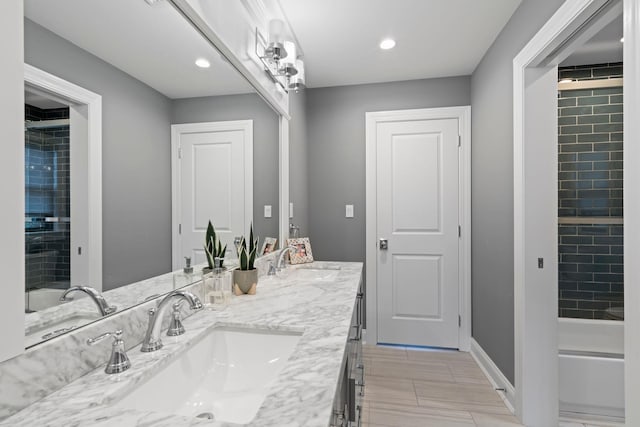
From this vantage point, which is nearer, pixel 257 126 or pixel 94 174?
pixel 94 174

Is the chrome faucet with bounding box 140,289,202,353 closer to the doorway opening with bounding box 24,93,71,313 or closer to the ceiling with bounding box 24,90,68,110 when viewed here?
the doorway opening with bounding box 24,93,71,313

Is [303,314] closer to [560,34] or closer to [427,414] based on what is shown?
[427,414]

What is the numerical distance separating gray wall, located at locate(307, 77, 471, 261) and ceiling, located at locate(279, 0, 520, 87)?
157 mm

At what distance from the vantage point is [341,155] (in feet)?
10.1

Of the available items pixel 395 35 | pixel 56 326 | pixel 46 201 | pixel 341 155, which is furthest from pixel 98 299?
pixel 341 155

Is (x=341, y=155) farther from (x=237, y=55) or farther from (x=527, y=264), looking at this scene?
(x=527, y=264)

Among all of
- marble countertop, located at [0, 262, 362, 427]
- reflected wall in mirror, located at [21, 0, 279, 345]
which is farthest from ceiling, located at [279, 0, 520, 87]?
marble countertop, located at [0, 262, 362, 427]

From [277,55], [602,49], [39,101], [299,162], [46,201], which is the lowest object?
[46,201]

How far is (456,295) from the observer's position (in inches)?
114

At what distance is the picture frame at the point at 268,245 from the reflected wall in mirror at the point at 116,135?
25.4 inches

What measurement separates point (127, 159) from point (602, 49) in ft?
10.5

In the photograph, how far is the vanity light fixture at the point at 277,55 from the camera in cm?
174

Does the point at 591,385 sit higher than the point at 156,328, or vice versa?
the point at 156,328

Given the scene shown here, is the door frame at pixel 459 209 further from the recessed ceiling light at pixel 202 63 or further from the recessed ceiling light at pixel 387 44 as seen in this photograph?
the recessed ceiling light at pixel 202 63
